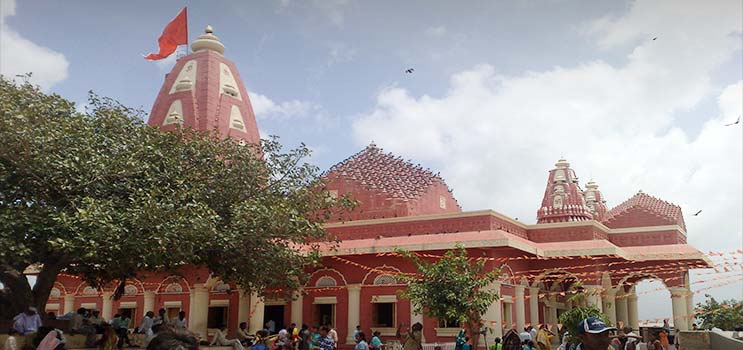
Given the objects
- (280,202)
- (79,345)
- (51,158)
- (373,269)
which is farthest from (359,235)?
(51,158)

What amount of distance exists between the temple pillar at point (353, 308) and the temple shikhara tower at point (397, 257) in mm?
30

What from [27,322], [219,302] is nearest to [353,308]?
[219,302]

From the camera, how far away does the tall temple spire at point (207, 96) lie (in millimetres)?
24734

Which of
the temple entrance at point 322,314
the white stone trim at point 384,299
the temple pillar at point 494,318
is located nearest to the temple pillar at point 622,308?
the temple pillar at point 494,318

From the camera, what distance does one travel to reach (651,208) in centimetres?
2453

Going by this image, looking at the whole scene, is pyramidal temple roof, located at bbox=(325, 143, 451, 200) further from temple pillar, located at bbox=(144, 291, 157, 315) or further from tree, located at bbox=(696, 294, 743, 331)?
tree, located at bbox=(696, 294, 743, 331)

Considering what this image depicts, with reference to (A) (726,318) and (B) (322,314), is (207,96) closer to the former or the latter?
(B) (322,314)

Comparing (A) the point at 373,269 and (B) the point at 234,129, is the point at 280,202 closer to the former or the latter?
(A) the point at 373,269

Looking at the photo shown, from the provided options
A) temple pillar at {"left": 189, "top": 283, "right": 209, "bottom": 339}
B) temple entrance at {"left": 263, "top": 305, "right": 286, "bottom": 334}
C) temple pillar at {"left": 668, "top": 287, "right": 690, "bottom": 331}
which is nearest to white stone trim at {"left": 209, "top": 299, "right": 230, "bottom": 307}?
temple pillar at {"left": 189, "top": 283, "right": 209, "bottom": 339}

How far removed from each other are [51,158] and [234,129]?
12.6 meters

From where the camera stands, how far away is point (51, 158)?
12.7 meters

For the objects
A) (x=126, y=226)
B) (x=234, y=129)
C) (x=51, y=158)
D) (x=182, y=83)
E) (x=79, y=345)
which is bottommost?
(x=79, y=345)

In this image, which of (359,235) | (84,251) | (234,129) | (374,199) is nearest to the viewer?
(84,251)

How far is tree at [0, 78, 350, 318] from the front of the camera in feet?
41.0
